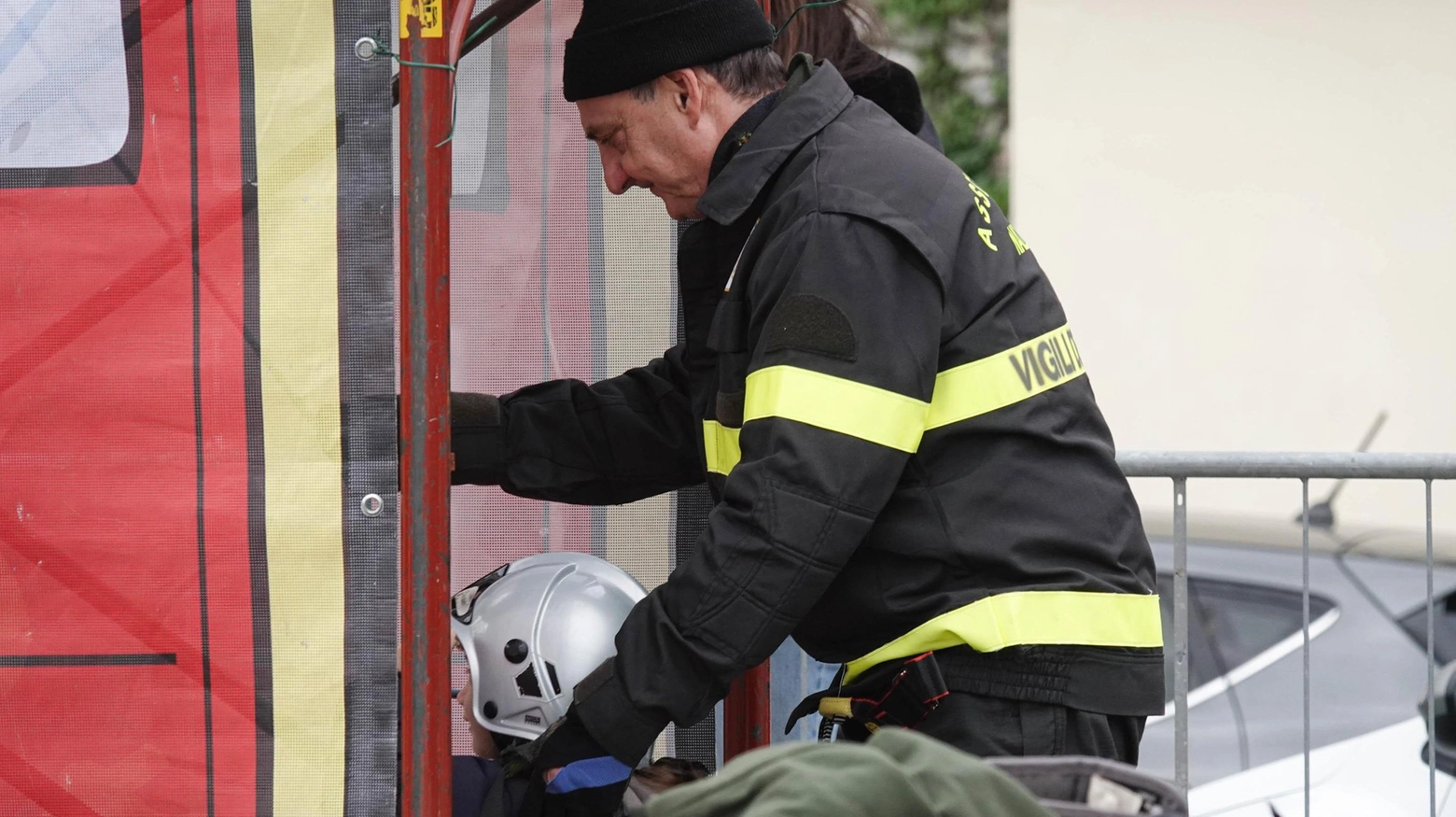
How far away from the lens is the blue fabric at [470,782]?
7.60 feet

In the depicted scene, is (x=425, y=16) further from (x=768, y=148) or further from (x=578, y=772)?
(x=578, y=772)

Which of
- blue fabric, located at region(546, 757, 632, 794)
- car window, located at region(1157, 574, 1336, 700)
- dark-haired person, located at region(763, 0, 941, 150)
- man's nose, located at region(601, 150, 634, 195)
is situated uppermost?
dark-haired person, located at region(763, 0, 941, 150)

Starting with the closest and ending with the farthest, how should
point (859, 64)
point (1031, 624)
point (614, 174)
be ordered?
point (1031, 624), point (614, 174), point (859, 64)

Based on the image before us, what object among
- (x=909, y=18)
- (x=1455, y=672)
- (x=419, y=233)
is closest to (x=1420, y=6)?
(x=909, y=18)

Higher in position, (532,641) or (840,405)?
(840,405)

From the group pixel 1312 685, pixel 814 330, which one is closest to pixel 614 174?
pixel 814 330

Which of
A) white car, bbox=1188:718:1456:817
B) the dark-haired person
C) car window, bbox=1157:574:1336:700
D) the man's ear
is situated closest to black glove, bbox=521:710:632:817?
the man's ear

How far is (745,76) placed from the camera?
2.38 m

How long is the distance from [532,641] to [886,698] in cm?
64

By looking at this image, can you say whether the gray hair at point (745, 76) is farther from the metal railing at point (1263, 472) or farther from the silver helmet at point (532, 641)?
the metal railing at point (1263, 472)

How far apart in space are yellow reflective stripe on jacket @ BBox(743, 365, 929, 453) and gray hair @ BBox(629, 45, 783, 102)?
539 mm

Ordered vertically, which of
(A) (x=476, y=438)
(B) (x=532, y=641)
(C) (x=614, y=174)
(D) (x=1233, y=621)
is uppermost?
(C) (x=614, y=174)

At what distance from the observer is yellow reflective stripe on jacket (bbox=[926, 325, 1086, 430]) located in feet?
7.02

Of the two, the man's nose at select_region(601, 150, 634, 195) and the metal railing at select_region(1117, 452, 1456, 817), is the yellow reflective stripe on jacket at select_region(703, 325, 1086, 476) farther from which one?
the metal railing at select_region(1117, 452, 1456, 817)
